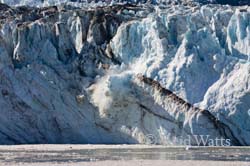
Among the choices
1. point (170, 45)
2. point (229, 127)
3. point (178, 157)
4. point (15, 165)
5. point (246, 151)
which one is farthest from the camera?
point (170, 45)

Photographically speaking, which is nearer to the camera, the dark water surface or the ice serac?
the dark water surface

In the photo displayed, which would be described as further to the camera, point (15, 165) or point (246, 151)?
point (246, 151)

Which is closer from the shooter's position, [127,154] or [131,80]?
[127,154]

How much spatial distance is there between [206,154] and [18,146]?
9.23 metres

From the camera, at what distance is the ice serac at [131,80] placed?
37094 mm

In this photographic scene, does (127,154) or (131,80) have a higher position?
(131,80)

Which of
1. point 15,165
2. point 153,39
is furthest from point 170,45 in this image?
point 15,165

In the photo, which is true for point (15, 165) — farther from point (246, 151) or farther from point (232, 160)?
point (246, 151)

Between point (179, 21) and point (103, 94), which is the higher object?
point (179, 21)

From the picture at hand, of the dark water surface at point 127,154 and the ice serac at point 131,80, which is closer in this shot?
the dark water surface at point 127,154

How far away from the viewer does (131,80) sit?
127ft

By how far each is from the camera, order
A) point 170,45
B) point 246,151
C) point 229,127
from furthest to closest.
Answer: point 170,45 < point 229,127 < point 246,151

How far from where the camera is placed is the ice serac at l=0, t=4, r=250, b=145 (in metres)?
37.1

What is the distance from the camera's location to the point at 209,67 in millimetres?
38000
